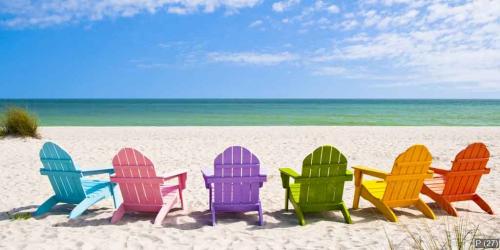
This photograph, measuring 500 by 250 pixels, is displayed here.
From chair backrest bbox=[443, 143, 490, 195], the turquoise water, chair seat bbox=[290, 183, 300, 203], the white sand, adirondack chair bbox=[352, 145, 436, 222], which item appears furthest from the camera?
A: the turquoise water

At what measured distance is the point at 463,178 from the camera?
4.90m

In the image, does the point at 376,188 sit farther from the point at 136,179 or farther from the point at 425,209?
the point at 136,179

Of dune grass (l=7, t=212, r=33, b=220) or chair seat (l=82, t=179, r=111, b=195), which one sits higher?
chair seat (l=82, t=179, r=111, b=195)

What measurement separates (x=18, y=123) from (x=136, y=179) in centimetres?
1041

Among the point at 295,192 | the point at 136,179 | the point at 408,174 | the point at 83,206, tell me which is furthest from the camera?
the point at 295,192

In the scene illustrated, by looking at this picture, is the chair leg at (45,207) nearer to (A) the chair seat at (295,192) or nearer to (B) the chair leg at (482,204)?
(A) the chair seat at (295,192)

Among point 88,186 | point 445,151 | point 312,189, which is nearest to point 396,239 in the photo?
point 312,189

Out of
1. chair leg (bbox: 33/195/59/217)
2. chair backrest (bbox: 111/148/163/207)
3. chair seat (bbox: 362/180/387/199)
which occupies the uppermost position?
chair backrest (bbox: 111/148/163/207)

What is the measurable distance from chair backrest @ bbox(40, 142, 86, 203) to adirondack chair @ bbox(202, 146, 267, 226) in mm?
1654

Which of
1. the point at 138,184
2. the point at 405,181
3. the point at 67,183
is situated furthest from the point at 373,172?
the point at 67,183

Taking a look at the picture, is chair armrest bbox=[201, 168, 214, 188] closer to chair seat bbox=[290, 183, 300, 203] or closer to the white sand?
the white sand

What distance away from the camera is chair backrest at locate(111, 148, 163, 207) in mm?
4336

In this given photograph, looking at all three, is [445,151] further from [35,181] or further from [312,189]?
[35,181]

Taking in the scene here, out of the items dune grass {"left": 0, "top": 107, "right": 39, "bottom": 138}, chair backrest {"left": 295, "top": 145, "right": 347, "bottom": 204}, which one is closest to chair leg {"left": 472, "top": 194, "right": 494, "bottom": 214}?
chair backrest {"left": 295, "top": 145, "right": 347, "bottom": 204}
